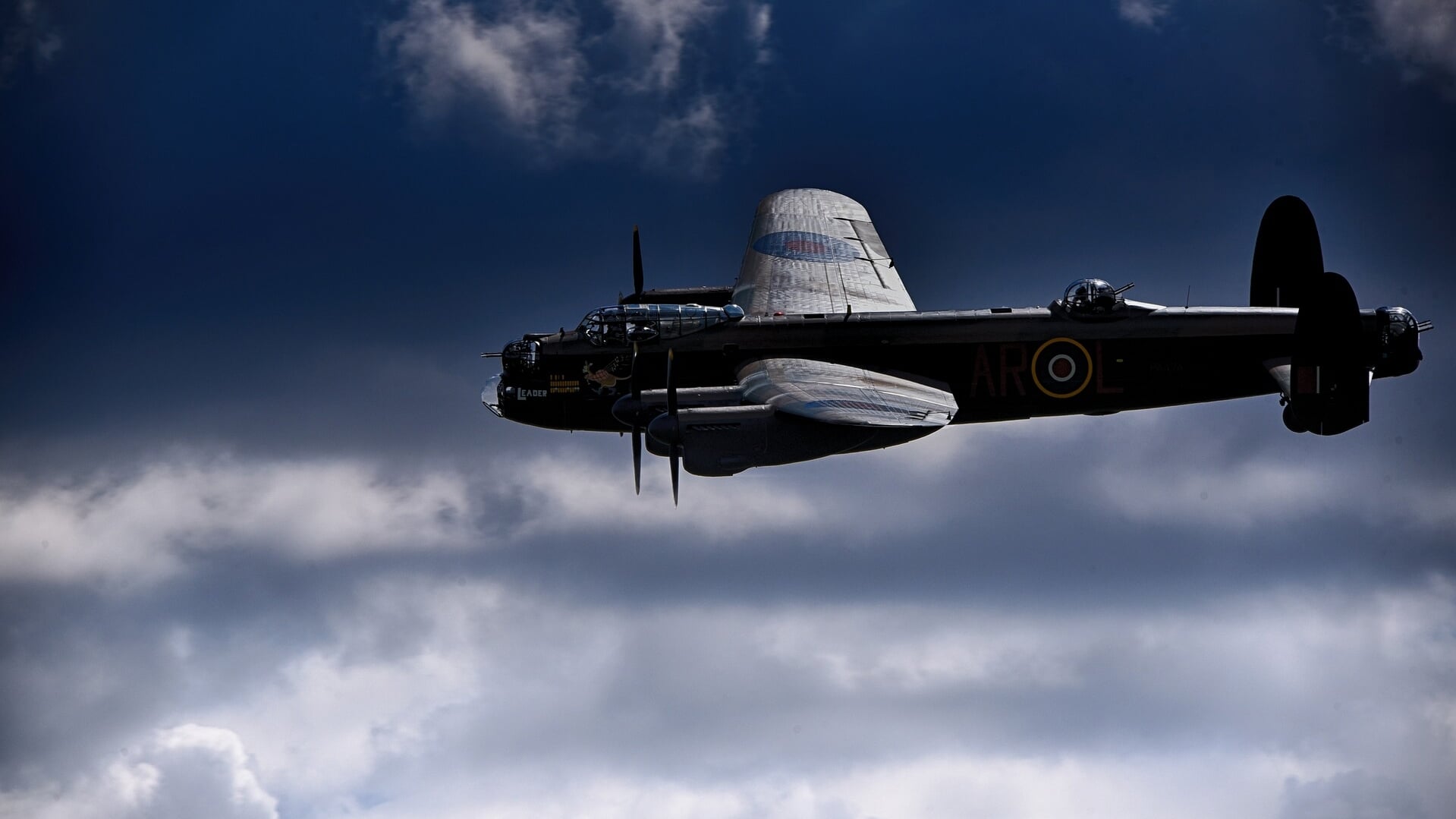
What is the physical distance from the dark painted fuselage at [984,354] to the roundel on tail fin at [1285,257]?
1.39m

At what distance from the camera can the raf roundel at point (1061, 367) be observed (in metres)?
45.8

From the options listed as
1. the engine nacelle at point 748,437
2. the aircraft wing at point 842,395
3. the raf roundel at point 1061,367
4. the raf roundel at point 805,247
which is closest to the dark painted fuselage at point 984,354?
the raf roundel at point 1061,367

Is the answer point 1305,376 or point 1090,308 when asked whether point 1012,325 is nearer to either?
point 1090,308

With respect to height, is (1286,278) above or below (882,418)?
above

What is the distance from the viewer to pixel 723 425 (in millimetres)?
39312

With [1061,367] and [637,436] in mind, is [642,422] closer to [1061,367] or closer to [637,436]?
[637,436]

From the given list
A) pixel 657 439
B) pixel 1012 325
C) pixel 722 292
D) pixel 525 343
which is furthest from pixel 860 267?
pixel 657 439

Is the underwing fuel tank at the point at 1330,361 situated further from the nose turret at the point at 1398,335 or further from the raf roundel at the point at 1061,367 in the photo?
the raf roundel at the point at 1061,367

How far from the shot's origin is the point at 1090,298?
45.7 metres

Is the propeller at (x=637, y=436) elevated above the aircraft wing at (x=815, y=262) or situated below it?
below

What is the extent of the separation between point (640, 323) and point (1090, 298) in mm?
13166

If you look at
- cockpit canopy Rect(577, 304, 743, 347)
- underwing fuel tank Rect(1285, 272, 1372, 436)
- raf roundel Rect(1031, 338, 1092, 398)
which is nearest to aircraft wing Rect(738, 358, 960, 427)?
cockpit canopy Rect(577, 304, 743, 347)

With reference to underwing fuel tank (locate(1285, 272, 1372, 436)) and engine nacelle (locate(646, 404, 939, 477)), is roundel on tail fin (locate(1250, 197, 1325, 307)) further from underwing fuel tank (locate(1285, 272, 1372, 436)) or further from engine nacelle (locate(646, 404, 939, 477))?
engine nacelle (locate(646, 404, 939, 477))

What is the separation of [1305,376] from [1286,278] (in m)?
4.81
